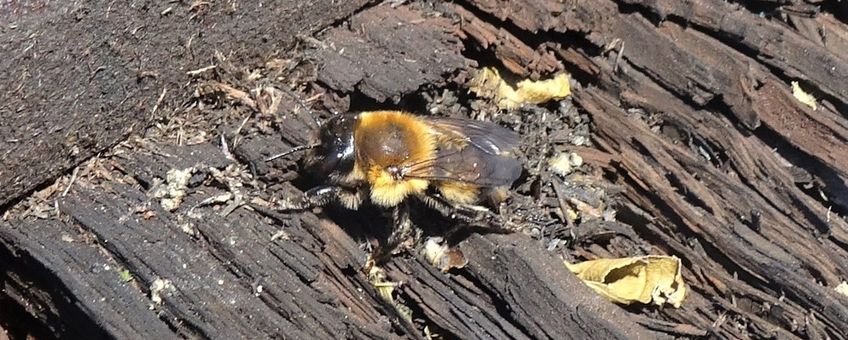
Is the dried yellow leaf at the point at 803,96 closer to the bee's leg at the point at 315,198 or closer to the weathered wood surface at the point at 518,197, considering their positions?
the weathered wood surface at the point at 518,197

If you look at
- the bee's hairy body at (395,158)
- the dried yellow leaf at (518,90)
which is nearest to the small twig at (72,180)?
the bee's hairy body at (395,158)

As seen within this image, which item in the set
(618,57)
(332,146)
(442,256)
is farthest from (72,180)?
(618,57)

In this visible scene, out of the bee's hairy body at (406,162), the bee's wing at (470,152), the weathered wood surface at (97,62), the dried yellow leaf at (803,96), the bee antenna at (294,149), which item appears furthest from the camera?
the dried yellow leaf at (803,96)

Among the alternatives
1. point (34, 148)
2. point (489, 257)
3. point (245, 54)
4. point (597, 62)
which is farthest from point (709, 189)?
point (34, 148)

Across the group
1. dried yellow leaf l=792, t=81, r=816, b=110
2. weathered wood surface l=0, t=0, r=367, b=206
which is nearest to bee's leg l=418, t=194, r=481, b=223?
weathered wood surface l=0, t=0, r=367, b=206

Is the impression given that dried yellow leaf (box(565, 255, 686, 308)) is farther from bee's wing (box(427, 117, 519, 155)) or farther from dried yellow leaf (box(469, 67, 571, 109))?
dried yellow leaf (box(469, 67, 571, 109))

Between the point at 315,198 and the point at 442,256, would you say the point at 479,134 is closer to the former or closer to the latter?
the point at 442,256

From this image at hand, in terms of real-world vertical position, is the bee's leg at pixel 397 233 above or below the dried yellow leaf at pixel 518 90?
below
